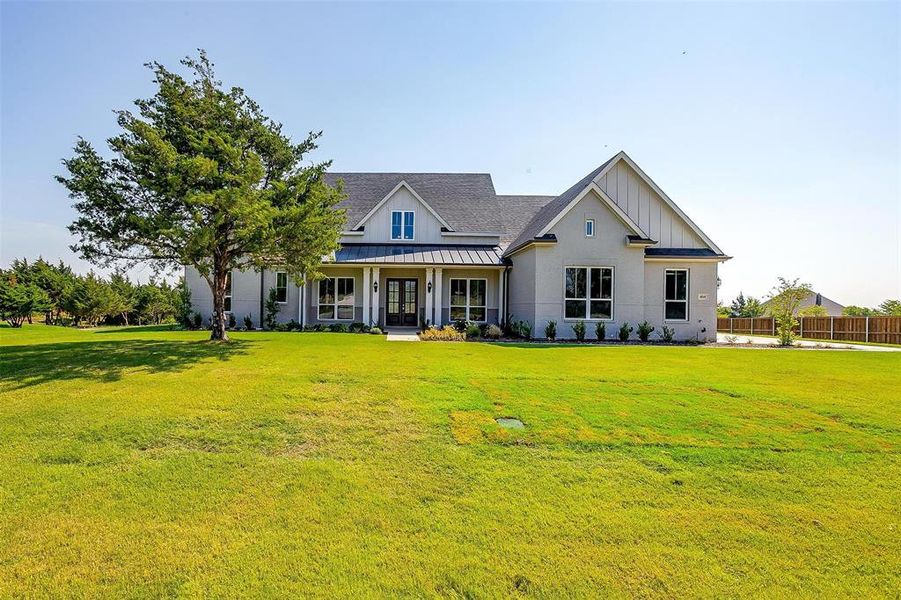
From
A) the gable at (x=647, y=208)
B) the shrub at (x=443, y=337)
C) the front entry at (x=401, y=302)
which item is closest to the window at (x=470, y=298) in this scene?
the front entry at (x=401, y=302)

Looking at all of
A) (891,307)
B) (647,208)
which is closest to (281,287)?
(647,208)

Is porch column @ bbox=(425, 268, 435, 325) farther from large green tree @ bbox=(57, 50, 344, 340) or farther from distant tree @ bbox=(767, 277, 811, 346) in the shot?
distant tree @ bbox=(767, 277, 811, 346)

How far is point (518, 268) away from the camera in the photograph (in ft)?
67.8

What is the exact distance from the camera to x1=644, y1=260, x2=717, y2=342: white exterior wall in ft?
63.7

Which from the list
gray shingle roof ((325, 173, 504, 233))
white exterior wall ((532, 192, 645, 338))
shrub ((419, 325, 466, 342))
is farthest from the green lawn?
gray shingle roof ((325, 173, 504, 233))

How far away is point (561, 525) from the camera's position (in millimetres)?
3674

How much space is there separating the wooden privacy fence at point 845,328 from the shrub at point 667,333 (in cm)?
1074

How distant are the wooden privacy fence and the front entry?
21119 mm

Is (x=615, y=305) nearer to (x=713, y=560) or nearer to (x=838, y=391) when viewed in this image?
(x=838, y=391)

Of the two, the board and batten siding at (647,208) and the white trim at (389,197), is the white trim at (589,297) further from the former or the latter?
the white trim at (389,197)

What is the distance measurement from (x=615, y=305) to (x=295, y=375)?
14271 millimetres

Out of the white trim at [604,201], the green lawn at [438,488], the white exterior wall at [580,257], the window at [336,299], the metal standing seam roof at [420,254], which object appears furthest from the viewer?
the window at [336,299]

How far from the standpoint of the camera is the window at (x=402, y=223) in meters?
22.6

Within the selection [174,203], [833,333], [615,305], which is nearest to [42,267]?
[174,203]
